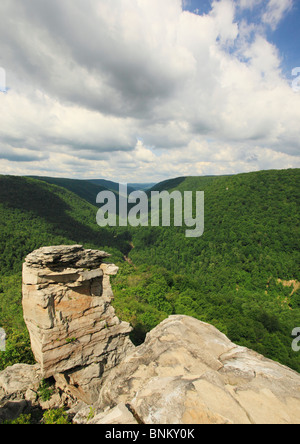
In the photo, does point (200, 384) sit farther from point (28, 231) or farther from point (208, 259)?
point (28, 231)

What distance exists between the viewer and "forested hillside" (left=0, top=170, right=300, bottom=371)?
38.9 meters

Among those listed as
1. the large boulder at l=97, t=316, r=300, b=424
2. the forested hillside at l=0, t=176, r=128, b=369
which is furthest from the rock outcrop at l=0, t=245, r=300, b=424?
the forested hillside at l=0, t=176, r=128, b=369

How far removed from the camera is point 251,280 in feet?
258

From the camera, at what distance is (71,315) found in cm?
1502

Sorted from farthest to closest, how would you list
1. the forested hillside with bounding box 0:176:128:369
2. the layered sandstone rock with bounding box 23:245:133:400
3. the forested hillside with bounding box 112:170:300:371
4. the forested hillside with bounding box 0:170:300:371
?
the forested hillside with bounding box 0:176:128:369 < the forested hillside with bounding box 112:170:300:371 < the forested hillside with bounding box 0:170:300:371 < the layered sandstone rock with bounding box 23:245:133:400

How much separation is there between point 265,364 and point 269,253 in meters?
84.3

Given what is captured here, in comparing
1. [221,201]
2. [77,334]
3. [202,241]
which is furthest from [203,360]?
[221,201]

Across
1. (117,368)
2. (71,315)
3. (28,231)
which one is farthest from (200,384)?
(28,231)

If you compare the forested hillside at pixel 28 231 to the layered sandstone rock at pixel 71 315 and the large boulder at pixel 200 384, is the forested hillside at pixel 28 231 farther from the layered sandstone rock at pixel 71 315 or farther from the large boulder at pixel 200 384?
the large boulder at pixel 200 384

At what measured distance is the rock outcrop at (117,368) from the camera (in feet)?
25.2

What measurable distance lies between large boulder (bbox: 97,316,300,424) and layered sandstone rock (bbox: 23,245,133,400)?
452cm

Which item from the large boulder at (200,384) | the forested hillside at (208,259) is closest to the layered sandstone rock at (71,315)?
the large boulder at (200,384)

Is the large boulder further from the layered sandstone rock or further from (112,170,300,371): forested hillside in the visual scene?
(112,170,300,371): forested hillside
